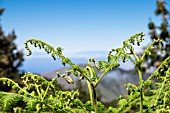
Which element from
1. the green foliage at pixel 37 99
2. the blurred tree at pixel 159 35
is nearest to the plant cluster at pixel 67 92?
the green foliage at pixel 37 99

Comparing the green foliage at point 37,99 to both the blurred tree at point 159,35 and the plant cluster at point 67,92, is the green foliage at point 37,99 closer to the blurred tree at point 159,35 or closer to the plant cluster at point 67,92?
the plant cluster at point 67,92

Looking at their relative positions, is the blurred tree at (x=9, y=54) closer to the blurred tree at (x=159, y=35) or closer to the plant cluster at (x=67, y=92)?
the blurred tree at (x=159, y=35)

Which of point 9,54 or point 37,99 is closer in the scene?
point 37,99

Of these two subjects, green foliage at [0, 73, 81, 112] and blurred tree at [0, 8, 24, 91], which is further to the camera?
blurred tree at [0, 8, 24, 91]

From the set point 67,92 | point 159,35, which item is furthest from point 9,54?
point 67,92

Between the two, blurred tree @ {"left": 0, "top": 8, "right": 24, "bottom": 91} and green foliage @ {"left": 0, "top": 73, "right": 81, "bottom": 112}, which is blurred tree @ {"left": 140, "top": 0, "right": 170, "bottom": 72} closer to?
blurred tree @ {"left": 0, "top": 8, "right": 24, "bottom": 91}

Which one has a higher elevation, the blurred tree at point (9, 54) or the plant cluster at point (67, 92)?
the blurred tree at point (9, 54)

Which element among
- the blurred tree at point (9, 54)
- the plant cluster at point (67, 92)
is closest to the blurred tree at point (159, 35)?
the blurred tree at point (9, 54)

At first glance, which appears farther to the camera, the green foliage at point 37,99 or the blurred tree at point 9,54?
the blurred tree at point 9,54

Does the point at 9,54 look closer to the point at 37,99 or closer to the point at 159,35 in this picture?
the point at 159,35

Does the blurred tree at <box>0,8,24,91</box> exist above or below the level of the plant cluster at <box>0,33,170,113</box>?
above

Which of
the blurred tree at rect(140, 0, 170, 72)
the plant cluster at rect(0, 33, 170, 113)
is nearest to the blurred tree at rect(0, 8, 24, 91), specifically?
the blurred tree at rect(140, 0, 170, 72)

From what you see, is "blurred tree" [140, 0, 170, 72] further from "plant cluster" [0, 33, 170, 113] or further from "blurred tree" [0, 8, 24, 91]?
"plant cluster" [0, 33, 170, 113]
